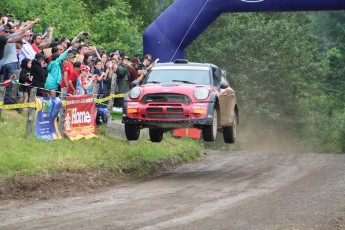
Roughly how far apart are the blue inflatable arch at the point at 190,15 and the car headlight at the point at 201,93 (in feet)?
24.4

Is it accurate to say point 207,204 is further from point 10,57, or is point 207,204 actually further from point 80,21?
point 80,21

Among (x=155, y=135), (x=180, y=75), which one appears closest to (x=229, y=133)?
(x=155, y=135)

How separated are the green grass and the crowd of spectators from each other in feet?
3.18

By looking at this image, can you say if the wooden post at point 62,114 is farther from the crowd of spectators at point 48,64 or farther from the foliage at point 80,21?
the foliage at point 80,21

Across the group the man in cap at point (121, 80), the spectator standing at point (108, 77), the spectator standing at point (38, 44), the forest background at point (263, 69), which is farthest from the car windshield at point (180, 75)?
the forest background at point (263, 69)

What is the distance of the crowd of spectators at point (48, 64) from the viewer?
18797 mm

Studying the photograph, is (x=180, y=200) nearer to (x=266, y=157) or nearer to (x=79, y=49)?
(x=79, y=49)

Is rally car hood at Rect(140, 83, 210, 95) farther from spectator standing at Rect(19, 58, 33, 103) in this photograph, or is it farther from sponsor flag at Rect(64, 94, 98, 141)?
spectator standing at Rect(19, 58, 33, 103)

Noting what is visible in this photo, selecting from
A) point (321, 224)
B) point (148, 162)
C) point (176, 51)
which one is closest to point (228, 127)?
point (148, 162)

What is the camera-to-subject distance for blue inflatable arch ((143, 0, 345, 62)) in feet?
82.7

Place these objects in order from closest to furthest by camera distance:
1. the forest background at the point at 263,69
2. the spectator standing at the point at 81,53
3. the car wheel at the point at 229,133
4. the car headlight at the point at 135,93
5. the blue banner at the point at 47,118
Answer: the blue banner at the point at 47,118 < the car headlight at the point at 135,93 < the car wheel at the point at 229,133 < the spectator standing at the point at 81,53 < the forest background at the point at 263,69

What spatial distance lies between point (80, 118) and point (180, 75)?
2.53 metres

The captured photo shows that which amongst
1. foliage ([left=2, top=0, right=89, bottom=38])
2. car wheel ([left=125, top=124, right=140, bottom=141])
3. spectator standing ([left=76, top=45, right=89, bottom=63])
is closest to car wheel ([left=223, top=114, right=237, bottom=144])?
car wheel ([left=125, top=124, right=140, bottom=141])

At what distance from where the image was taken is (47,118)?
1859 centimetres
